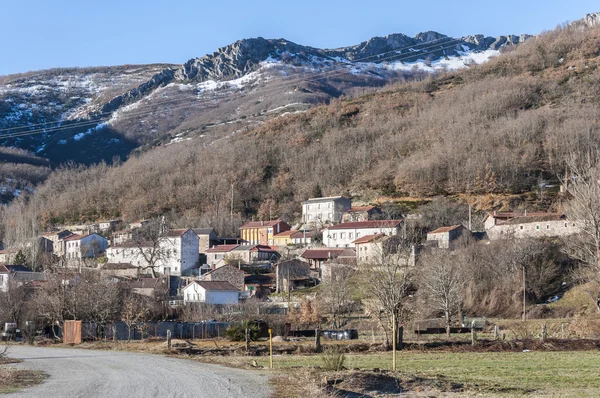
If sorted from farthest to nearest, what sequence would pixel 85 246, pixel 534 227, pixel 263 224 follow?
pixel 263 224 < pixel 85 246 < pixel 534 227

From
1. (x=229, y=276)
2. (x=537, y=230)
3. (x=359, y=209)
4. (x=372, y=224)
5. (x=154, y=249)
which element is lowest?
(x=229, y=276)

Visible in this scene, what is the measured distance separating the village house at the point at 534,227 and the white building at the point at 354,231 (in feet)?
34.5

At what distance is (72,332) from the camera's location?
1622 inches

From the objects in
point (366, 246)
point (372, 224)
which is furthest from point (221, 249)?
point (366, 246)

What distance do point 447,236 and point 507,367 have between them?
49450 millimetres

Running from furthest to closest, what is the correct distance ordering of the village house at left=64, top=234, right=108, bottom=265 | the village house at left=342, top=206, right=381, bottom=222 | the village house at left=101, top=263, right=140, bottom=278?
1. the village house at left=64, top=234, right=108, bottom=265
2. the village house at left=342, top=206, right=381, bottom=222
3. the village house at left=101, top=263, right=140, bottom=278

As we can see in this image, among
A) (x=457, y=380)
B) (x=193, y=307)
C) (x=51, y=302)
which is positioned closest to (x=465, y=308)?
(x=193, y=307)

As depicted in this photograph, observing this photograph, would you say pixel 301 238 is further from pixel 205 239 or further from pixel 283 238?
pixel 205 239

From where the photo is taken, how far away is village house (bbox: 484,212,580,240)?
7056 centimetres

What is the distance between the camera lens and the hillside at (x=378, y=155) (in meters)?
114

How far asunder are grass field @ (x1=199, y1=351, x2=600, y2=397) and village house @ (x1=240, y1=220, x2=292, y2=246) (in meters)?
69.0

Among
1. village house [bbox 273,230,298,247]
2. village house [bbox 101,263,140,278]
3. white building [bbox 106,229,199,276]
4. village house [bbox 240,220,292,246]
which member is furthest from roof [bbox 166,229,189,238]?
village house [bbox 273,230,298,247]

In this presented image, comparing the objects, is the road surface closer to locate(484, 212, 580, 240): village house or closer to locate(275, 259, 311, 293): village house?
locate(275, 259, 311, 293): village house

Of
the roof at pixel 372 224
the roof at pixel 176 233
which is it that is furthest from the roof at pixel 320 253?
the roof at pixel 176 233
